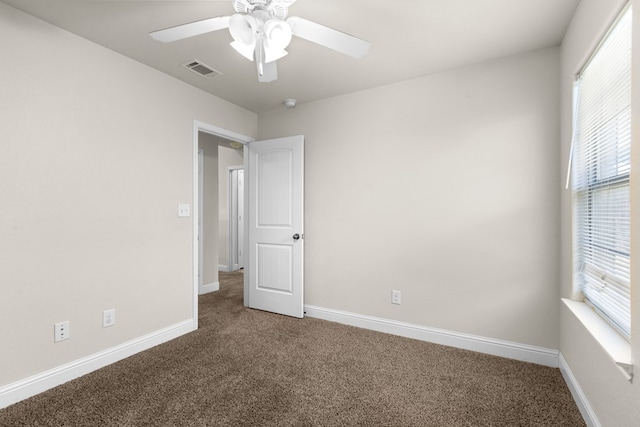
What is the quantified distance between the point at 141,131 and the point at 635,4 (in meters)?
3.07

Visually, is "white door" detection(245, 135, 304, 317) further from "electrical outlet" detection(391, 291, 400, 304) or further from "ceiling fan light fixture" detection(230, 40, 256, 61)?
"ceiling fan light fixture" detection(230, 40, 256, 61)

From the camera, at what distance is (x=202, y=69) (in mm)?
2666

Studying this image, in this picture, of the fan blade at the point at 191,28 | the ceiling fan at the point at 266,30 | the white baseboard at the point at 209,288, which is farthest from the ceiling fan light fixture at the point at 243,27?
the white baseboard at the point at 209,288

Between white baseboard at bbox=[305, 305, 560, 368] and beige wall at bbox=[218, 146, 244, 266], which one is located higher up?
beige wall at bbox=[218, 146, 244, 266]

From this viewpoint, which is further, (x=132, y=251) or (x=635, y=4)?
(x=132, y=251)

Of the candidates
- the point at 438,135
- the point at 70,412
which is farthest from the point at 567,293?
the point at 70,412

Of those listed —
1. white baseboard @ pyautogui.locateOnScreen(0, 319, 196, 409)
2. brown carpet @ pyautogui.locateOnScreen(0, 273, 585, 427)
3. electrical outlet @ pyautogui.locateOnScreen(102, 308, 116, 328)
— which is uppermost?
electrical outlet @ pyautogui.locateOnScreen(102, 308, 116, 328)

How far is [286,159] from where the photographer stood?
3.46 meters

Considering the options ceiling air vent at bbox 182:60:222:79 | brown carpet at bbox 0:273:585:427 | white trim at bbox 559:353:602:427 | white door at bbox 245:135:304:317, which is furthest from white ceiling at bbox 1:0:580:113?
brown carpet at bbox 0:273:585:427

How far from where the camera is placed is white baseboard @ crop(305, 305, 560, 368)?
2340 millimetres

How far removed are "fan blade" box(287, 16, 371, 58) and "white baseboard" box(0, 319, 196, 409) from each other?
8.56 feet

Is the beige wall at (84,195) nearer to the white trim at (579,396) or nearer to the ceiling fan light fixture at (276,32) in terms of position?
the ceiling fan light fixture at (276,32)

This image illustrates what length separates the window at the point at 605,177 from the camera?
1.37 meters

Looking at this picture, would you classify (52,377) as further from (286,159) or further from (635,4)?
(635,4)
